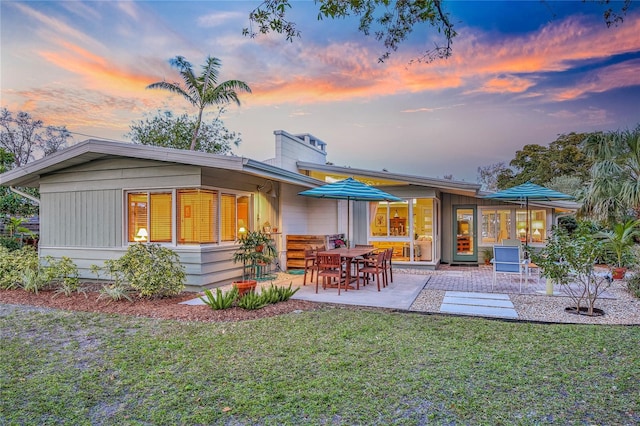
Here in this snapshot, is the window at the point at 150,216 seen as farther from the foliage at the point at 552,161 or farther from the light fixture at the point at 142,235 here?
the foliage at the point at 552,161

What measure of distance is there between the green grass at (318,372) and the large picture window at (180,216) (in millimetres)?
2826

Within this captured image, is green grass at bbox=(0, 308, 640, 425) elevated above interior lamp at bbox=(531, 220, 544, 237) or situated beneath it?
situated beneath

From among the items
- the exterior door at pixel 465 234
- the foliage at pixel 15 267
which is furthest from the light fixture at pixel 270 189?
the exterior door at pixel 465 234

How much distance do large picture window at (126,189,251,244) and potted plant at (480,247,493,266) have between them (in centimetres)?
839

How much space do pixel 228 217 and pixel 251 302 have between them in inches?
126

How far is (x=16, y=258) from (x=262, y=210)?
5304mm

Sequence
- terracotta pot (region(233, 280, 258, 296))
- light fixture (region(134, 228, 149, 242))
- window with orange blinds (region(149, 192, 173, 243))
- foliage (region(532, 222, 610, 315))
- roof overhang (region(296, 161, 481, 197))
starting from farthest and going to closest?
roof overhang (region(296, 161, 481, 197)) < window with orange blinds (region(149, 192, 173, 243)) < light fixture (region(134, 228, 149, 242)) < terracotta pot (region(233, 280, 258, 296)) < foliage (region(532, 222, 610, 315))

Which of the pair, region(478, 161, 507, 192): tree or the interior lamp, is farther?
region(478, 161, 507, 192): tree

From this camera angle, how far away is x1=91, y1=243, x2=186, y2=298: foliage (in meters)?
6.79

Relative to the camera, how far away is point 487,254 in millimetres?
12688

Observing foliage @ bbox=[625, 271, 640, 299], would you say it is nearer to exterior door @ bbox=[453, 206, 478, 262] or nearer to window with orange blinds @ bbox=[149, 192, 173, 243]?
exterior door @ bbox=[453, 206, 478, 262]

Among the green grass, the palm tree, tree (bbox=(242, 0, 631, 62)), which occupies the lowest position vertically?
the green grass

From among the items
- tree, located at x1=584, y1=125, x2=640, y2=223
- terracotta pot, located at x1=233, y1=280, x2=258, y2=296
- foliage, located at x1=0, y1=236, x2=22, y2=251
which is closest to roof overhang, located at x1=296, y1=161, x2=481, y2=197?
tree, located at x1=584, y1=125, x2=640, y2=223

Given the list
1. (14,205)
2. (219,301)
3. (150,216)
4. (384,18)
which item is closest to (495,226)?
(384,18)
